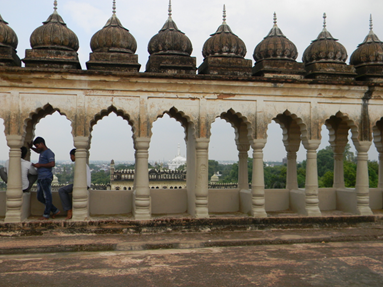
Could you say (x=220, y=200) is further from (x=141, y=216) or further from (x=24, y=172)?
(x=24, y=172)

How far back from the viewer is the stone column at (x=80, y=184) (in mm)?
8789

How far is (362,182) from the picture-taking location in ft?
33.4

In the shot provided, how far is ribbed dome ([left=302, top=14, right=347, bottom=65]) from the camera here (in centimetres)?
1039

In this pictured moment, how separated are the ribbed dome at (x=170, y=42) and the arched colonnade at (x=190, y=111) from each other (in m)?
0.99

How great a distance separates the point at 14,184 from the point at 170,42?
4.94m

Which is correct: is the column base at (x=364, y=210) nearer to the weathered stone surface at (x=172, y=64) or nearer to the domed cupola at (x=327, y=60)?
the domed cupola at (x=327, y=60)

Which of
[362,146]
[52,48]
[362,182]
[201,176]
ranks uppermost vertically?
[52,48]

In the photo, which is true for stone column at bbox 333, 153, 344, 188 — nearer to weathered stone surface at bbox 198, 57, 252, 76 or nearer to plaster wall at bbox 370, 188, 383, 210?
plaster wall at bbox 370, 188, 383, 210

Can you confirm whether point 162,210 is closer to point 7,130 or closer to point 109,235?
point 109,235

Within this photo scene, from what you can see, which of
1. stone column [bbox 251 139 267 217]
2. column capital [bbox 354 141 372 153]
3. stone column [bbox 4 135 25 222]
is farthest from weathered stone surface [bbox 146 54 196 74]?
column capital [bbox 354 141 372 153]

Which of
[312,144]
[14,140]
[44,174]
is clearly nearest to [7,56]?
[14,140]

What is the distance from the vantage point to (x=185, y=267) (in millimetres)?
6348

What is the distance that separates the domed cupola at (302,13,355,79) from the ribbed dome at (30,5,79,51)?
6.14 m

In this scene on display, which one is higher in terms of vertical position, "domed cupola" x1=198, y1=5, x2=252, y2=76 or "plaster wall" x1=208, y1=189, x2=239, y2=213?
"domed cupola" x1=198, y1=5, x2=252, y2=76
